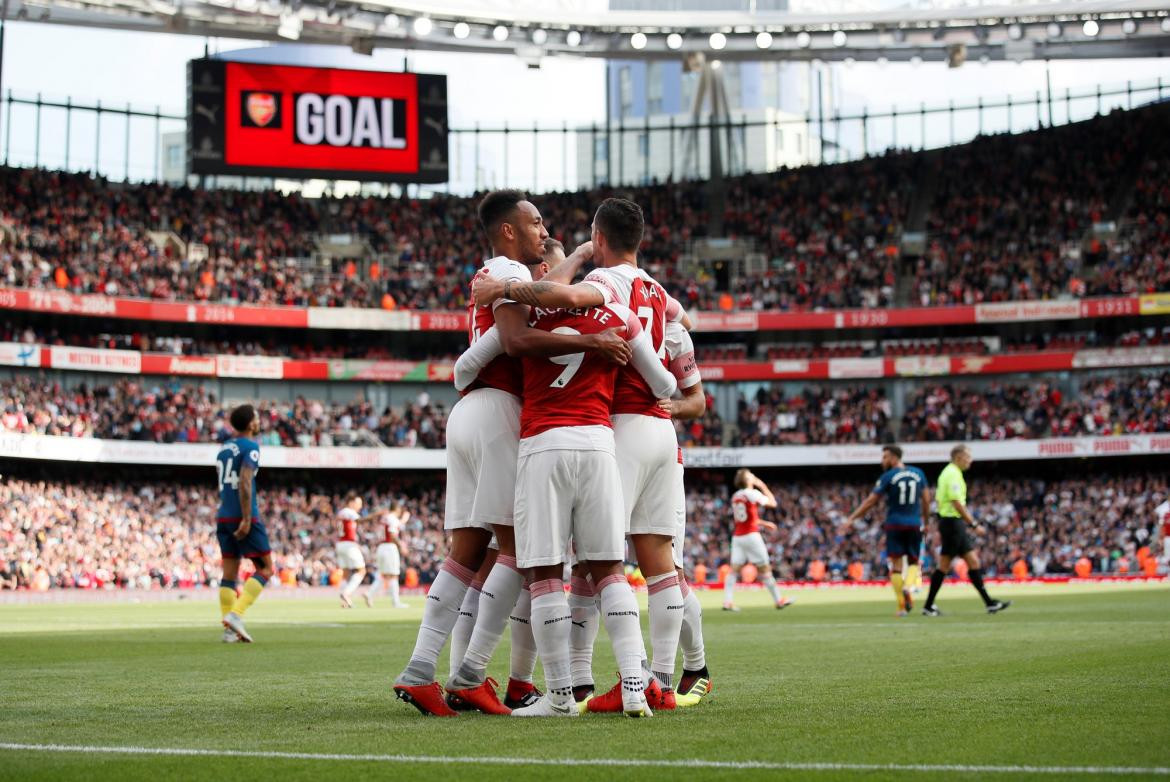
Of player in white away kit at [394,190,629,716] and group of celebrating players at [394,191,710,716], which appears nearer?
group of celebrating players at [394,191,710,716]

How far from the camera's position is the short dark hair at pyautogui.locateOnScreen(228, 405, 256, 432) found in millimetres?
14312

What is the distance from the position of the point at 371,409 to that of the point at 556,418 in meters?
47.0

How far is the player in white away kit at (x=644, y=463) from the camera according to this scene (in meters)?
7.86

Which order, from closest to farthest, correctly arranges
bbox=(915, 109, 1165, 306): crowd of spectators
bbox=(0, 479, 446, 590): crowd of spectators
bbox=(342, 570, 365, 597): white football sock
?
1. bbox=(342, 570, 365, 597): white football sock
2. bbox=(0, 479, 446, 590): crowd of spectators
3. bbox=(915, 109, 1165, 306): crowd of spectators

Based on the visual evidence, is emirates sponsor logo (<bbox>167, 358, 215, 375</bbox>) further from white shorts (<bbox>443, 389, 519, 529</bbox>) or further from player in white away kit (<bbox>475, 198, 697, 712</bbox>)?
player in white away kit (<bbox>475, 198, 697, 712</bbox>)

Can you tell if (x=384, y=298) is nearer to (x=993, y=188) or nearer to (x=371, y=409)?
(x=371, y=409)

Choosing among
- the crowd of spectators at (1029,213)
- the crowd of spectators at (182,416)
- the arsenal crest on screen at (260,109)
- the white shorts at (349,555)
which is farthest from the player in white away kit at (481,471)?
the crowd of spectators at (1029,213)

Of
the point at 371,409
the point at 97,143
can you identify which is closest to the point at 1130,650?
the point at 371,409

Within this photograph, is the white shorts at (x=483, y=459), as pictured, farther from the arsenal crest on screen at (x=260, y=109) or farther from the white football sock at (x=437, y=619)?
the arsenal crest on screen at (x=260, y=109)

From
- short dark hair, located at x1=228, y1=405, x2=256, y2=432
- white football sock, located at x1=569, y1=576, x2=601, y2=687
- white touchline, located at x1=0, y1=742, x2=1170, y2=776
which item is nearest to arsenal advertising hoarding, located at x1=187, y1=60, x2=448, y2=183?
short dark hair, located at x1=228, y1=405, x2=256, y2=432

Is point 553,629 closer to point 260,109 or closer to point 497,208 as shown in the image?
point 497,208

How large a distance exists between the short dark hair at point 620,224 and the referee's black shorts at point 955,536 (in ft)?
42.6

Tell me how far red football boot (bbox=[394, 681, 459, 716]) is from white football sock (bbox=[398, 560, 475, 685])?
0.16 feet

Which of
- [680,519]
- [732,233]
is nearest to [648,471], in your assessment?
[680,519]
